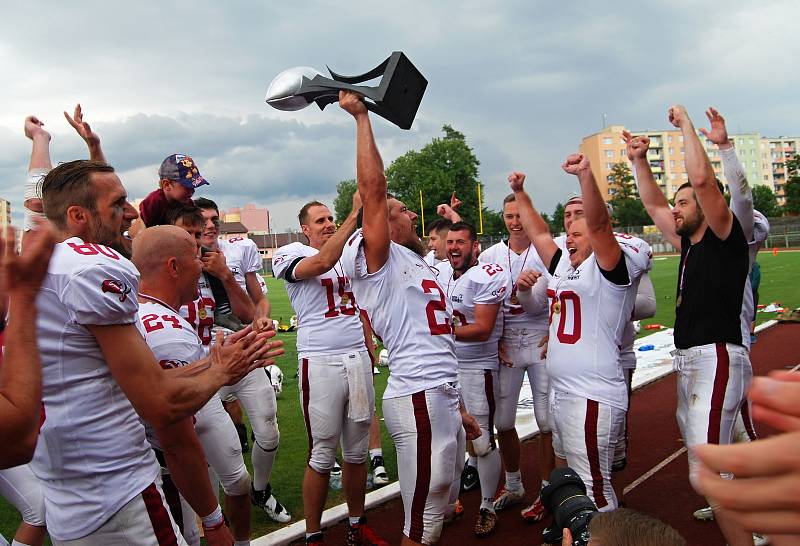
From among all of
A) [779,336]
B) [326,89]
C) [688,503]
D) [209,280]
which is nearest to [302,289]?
[209,280]

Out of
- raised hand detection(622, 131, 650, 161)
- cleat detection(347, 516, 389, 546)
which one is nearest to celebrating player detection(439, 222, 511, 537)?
cleat detection(347, 516, 389, 546)

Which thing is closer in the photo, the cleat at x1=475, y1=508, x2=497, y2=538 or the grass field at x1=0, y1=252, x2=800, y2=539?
the cleat at x1=475, y1=508, x2=497, y2=538

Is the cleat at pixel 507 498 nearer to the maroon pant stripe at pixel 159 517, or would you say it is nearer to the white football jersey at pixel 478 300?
the white football jersey at pixel 478 300

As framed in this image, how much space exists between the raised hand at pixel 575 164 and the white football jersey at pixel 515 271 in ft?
5.05

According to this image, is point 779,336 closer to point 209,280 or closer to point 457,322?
point 457,322

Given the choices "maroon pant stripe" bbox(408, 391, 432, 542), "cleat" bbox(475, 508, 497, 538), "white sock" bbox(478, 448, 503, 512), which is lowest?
"cleat" bbox(475, 508, 497, 538)

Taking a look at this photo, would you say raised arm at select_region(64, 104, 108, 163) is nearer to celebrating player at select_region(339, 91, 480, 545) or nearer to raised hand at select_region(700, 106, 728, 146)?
celebrating player at select_region(339, 91, 480, 545)

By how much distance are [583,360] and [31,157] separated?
4.01 m

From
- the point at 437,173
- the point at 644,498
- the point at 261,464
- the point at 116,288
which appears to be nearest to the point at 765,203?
the point at 437,173

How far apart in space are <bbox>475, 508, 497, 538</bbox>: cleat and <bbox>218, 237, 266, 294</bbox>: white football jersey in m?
2.94

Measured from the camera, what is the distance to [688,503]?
18.0ft

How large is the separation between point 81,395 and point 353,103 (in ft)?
7.33

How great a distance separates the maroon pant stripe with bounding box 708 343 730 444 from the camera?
404cm

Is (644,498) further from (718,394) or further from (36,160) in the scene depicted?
(36,160)
